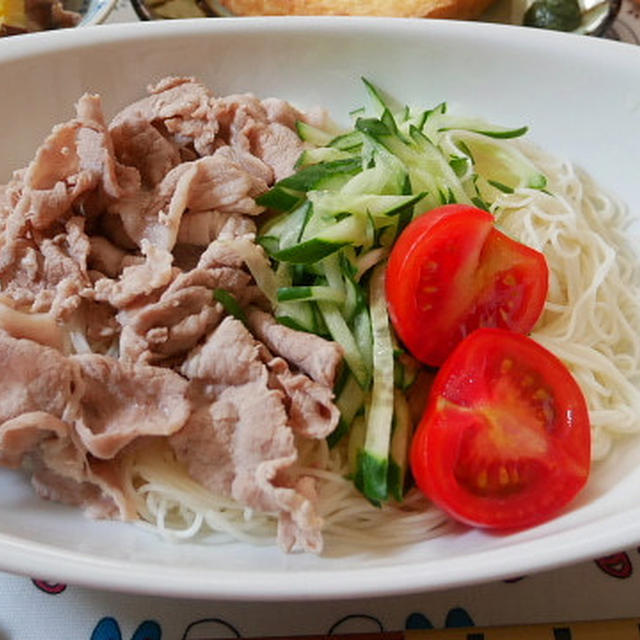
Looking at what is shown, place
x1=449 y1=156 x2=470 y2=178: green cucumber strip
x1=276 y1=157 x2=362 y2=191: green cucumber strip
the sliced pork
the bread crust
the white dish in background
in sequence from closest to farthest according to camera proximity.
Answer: the sliced pork
x1=276 y1=157 x2=362 y2=191: green cucumber strip
x1=449 y1=156 x2=470 y2=178: green cucumber strip
the white dish in background
the bread crust

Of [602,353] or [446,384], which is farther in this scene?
[602,353]

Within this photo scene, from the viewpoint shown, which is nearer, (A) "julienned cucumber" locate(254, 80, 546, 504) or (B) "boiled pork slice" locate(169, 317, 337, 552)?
(B) "boiled pork slice" locate(169, 317, 337, 552)

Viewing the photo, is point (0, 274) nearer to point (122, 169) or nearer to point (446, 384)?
point (122, 169)

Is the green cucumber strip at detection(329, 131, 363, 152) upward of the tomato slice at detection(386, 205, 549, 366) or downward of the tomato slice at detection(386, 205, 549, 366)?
upward

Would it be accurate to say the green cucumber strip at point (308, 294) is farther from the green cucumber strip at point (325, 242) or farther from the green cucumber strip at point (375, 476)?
the green cucumber strip at point (375, 476)

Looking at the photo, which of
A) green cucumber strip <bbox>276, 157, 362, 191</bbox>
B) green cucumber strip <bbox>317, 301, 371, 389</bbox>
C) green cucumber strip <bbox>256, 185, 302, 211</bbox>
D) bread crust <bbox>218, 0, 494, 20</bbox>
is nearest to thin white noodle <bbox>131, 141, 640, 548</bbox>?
green cucumber strip <bbox>317, 301, 371, 389</bbox>

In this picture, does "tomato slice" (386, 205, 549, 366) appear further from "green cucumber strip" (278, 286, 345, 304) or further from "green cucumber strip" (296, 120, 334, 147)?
"green cucumber strip" (296, 120, 334, 147)

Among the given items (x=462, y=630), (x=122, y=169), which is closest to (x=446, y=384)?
(x=462, y=630)

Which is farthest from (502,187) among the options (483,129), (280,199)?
(280,199)
